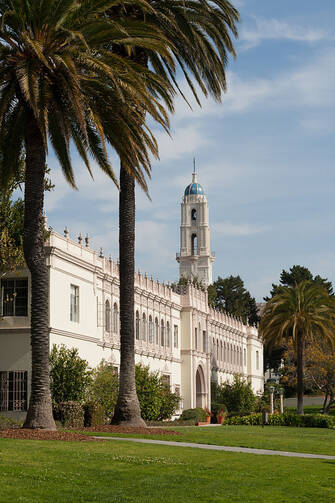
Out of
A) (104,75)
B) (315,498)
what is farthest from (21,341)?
(315,498)

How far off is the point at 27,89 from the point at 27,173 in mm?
3501

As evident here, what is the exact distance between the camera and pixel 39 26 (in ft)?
75.3

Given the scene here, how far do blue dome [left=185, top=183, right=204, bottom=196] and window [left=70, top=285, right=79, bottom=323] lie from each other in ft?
337

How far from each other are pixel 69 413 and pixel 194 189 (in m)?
111

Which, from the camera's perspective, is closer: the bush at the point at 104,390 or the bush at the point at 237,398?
the bush at the point at 104,390

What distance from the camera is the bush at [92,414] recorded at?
37.0 meters

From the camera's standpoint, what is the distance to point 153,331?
57.6 m

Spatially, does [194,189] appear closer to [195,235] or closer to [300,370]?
[195,235]

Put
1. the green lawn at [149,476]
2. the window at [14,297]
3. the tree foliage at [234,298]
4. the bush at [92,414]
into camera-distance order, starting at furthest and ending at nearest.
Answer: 1. the tree foliage at [234,298]
2. the window at [14,297]
3. the bush at [92,414]
4. the green lawn at [149,476]

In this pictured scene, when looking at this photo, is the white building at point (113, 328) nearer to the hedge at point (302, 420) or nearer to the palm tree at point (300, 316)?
the palm tree at point (300, 316)

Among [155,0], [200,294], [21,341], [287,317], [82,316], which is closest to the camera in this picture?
[155,0]

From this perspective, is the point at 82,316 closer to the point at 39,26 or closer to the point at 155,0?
the point at 155,0

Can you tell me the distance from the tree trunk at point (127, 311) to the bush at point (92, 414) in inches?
274

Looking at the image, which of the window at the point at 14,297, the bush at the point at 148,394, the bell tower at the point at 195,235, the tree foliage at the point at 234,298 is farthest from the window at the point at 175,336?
the bell tower at the point at 195,235
